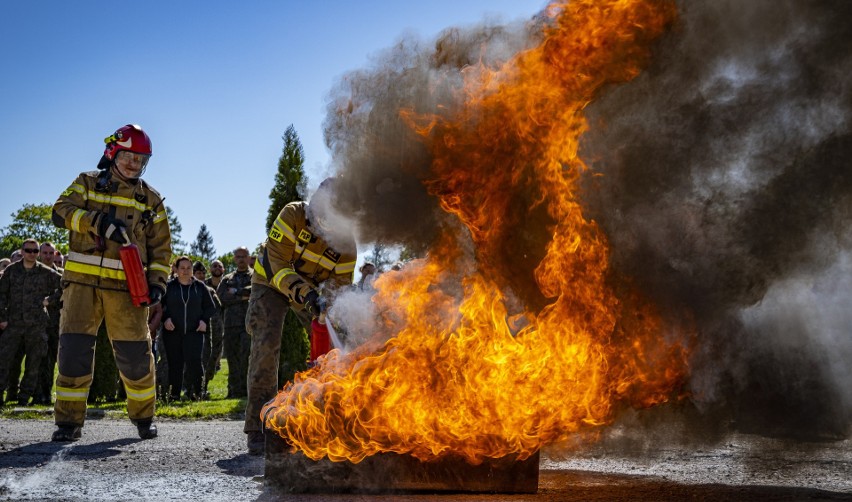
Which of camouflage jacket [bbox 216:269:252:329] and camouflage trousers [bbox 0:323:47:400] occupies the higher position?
camouflage jacket [bbox 216:269:252:329]

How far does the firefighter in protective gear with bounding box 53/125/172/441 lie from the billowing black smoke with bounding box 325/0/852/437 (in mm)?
2856

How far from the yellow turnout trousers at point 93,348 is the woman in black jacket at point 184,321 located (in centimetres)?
531

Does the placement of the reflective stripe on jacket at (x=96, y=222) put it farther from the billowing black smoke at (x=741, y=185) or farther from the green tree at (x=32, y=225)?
the green tree at (x=32, y=225)

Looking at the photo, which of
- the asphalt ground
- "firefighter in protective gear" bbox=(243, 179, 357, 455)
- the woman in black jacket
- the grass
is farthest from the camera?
the woman in black jacket

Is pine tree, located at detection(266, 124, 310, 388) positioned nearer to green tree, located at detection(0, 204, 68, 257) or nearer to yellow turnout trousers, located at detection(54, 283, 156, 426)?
yellow turnout trousers, located at detection(54, 283, 156, 426)

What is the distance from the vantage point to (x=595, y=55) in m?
5.49

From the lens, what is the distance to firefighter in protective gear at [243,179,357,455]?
22.2 feet

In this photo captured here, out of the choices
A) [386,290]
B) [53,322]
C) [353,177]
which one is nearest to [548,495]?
[386,290]

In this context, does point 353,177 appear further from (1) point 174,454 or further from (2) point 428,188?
(1) point 174,454

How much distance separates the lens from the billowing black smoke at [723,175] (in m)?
5.35

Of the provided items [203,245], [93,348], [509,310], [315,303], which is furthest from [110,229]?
[203,245]

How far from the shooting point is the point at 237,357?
14.5 metres

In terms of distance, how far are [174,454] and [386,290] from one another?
93.8 inches

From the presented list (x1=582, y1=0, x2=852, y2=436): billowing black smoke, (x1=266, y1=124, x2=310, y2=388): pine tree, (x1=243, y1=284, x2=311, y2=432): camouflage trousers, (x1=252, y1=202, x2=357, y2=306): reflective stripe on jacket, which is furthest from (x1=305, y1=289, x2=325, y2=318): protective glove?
(x1=266, y1=124, x2=310, y2=388): pine tree
